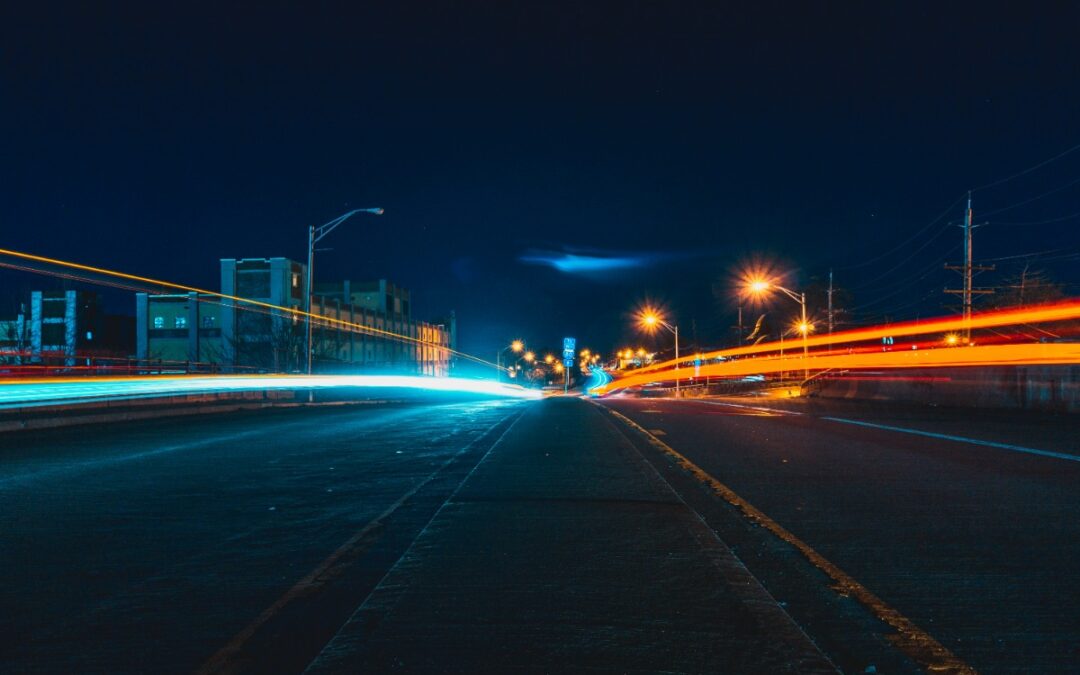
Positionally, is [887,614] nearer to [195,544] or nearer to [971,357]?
[195,544]

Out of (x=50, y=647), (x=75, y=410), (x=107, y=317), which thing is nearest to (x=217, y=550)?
(x=50, y=647)

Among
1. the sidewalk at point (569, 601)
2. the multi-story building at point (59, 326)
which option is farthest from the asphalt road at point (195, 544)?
the multi-story building at point (59, 326)

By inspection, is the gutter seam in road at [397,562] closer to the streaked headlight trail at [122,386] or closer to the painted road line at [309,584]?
the painted road line at [309,584]

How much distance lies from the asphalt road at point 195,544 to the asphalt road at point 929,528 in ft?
10.0

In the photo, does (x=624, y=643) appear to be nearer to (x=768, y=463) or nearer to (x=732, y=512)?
(x=732, y=512)

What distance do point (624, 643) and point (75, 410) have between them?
21308 millimetres

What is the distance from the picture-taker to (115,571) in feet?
21.8

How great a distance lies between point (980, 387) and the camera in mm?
25844

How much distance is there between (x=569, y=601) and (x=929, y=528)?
13.2 feet

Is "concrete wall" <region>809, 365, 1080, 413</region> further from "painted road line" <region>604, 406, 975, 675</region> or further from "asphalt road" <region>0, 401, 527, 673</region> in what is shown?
"painted road line" <region>604, 406, 975, 675</region>

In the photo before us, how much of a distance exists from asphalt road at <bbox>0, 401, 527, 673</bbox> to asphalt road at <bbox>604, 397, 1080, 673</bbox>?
3050 millimetres

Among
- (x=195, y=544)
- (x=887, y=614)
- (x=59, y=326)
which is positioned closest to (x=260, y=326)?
(x=59, y=326)

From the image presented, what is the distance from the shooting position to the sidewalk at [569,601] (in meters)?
4.64

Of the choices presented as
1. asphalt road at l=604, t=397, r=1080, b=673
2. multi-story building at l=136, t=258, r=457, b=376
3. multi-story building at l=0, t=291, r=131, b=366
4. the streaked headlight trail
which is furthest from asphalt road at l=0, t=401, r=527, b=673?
multi-story building at l=136, t=258, r=457, b=376
